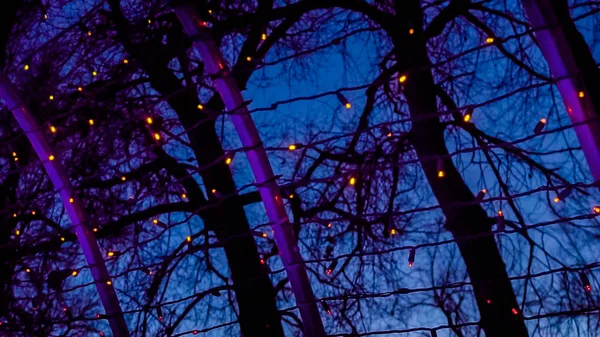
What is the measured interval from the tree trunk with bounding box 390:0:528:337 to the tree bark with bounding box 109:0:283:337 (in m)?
1.08

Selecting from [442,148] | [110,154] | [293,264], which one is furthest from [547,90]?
[110,154]

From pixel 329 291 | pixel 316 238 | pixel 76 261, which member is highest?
pixel 76 261

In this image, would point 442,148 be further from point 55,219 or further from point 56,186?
point 55,219

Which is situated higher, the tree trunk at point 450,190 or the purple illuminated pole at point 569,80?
the tree trunk at point 450,190

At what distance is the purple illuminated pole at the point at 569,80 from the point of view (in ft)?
5.87

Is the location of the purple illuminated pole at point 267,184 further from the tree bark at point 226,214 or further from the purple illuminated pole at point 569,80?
the tree bark at point 226,214

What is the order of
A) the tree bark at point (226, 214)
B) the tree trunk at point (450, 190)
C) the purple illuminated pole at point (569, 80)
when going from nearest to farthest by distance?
the purple illuminated pole at point (569, 80) → the tree trunk at point (450, 190) → the tree bark at point (226, 214)

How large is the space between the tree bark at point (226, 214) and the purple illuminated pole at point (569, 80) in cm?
272

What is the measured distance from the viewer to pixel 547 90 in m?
3.86

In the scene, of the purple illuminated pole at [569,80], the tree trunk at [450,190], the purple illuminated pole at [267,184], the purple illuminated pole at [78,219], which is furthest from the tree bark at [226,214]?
the purple illuminated pole at [569,80]

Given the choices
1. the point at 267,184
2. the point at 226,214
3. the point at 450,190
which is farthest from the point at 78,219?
the point at 450,190

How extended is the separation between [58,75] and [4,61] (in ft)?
1.44

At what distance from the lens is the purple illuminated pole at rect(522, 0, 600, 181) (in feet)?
5.87

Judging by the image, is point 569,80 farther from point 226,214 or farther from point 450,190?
point 226,214
